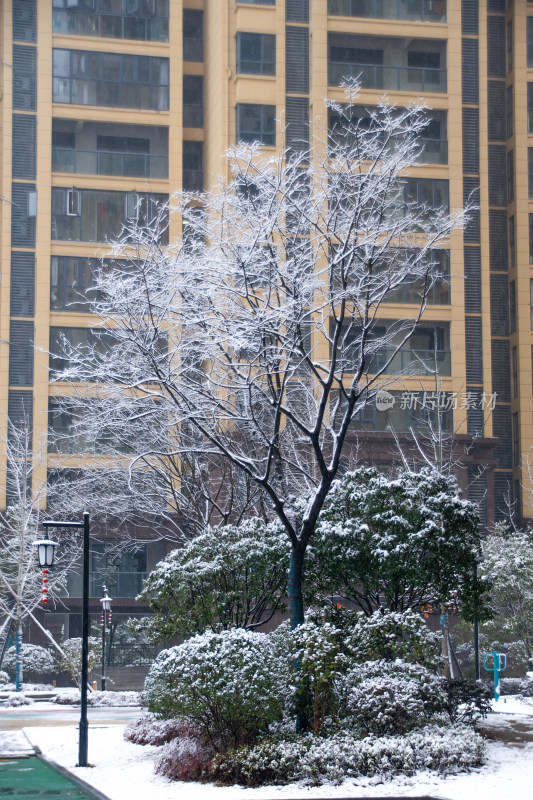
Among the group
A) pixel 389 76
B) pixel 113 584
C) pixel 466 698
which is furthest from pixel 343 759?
pixel 389 76

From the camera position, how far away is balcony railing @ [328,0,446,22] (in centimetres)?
4700

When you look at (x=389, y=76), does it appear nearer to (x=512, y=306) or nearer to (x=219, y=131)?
(x=219, y=131)

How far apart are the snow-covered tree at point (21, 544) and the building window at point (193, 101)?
17.1 m

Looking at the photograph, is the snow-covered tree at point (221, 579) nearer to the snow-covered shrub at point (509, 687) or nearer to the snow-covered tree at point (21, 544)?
the snow-covered shrub at point (509, 687)

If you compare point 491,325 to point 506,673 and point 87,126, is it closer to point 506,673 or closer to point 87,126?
point 506,673

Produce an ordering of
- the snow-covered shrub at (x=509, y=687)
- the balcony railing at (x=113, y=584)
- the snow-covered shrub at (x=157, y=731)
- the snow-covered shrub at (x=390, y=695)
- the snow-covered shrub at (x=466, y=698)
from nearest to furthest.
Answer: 1. the snow-covered shrub at (x=390, y=695)
2. the snow-covered shrub at (x=466, y=698)
3. the snow-covered shrub at (x=157, y=731)
4. the snow-covered shrub at (x=509, y=687)
5. the balcony railing at (x=113, y=584)

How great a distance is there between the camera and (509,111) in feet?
169

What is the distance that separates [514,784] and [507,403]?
122 feet

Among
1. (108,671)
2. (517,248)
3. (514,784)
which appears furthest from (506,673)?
(514,784)

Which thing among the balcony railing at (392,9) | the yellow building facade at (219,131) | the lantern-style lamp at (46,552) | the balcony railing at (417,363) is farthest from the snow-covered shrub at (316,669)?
the balcony railing at (392,9)

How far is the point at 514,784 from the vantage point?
1448cm

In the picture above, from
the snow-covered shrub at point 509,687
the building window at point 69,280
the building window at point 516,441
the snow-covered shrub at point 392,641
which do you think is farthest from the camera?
the building window at point 516,441

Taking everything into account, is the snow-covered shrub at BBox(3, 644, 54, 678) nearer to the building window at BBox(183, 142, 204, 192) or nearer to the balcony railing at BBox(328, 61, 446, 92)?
the building window at BBox(183, 142, 204, 192)

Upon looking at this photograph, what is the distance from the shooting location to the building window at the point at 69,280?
4556cm
